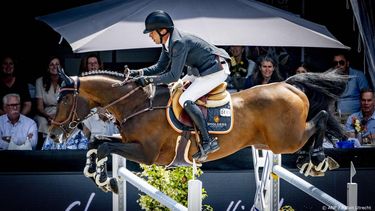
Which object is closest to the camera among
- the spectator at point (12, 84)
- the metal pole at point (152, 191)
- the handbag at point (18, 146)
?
the metal pole at point (152, 191)

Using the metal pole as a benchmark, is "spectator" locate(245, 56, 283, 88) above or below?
above

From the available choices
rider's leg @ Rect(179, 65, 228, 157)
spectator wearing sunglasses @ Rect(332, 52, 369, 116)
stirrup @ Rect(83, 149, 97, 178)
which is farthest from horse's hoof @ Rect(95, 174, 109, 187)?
spectator wearing sunglasses @ Rect(332, 52, 369, 116)

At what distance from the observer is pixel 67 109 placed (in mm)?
7559

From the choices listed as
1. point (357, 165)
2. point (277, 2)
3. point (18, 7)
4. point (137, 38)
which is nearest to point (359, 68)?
point (277, 2)

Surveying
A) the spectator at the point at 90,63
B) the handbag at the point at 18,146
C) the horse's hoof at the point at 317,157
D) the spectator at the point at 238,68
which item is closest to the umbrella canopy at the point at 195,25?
the spectator at the point at 90,63

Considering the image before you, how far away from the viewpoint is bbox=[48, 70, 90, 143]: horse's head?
A: 7.54 m

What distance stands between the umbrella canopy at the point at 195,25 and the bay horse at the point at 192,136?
4.51 ft

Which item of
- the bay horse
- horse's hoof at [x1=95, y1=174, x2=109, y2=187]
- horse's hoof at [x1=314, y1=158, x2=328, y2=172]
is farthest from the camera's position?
horse's hoof at [x1=314, y1=158, x2=328, y2=172]

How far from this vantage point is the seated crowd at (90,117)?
9617 millimetres

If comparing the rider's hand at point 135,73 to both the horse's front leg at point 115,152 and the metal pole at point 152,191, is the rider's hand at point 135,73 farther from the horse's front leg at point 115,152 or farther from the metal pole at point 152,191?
the metal pole at point 152,191

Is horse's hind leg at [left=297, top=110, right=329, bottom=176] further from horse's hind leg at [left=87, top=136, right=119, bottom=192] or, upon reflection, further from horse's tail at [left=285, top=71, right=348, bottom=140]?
horse's hind leg at [left=87, top=136, right=119, bottom=192]

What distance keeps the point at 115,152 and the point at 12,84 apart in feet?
10.2

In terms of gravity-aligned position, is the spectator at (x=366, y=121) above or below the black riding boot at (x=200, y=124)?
below

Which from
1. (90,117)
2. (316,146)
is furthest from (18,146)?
(316,146)
